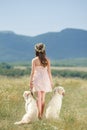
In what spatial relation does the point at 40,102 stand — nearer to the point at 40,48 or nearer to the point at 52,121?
the point at 52,121

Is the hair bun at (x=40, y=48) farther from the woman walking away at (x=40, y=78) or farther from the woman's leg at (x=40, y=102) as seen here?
the woman's leg at (x=40, y=102)

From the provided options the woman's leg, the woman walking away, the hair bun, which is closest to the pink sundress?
the woman walking away

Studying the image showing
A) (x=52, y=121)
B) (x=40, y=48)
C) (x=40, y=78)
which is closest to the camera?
(x=52, y=121)

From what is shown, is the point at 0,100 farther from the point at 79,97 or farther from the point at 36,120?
the point at 79,97

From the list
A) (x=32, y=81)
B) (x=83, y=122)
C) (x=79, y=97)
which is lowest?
(x=79, y=97)

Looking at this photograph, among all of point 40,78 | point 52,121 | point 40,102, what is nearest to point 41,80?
point 40,78

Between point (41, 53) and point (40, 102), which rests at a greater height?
point (41, 53)

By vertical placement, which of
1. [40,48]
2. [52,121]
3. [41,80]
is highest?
[40,48]

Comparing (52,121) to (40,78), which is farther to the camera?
(40,78)

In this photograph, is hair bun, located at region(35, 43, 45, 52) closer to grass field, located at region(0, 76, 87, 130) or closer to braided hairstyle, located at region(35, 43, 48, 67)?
braided hairstyle, located at region(35, 43, 48, 67)

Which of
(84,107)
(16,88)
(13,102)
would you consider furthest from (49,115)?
(16,88)

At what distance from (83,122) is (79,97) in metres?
8.71

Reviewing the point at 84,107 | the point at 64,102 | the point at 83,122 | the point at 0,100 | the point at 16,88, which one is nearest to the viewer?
the point at 83,122

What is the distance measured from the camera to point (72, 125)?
1077 centimetres
